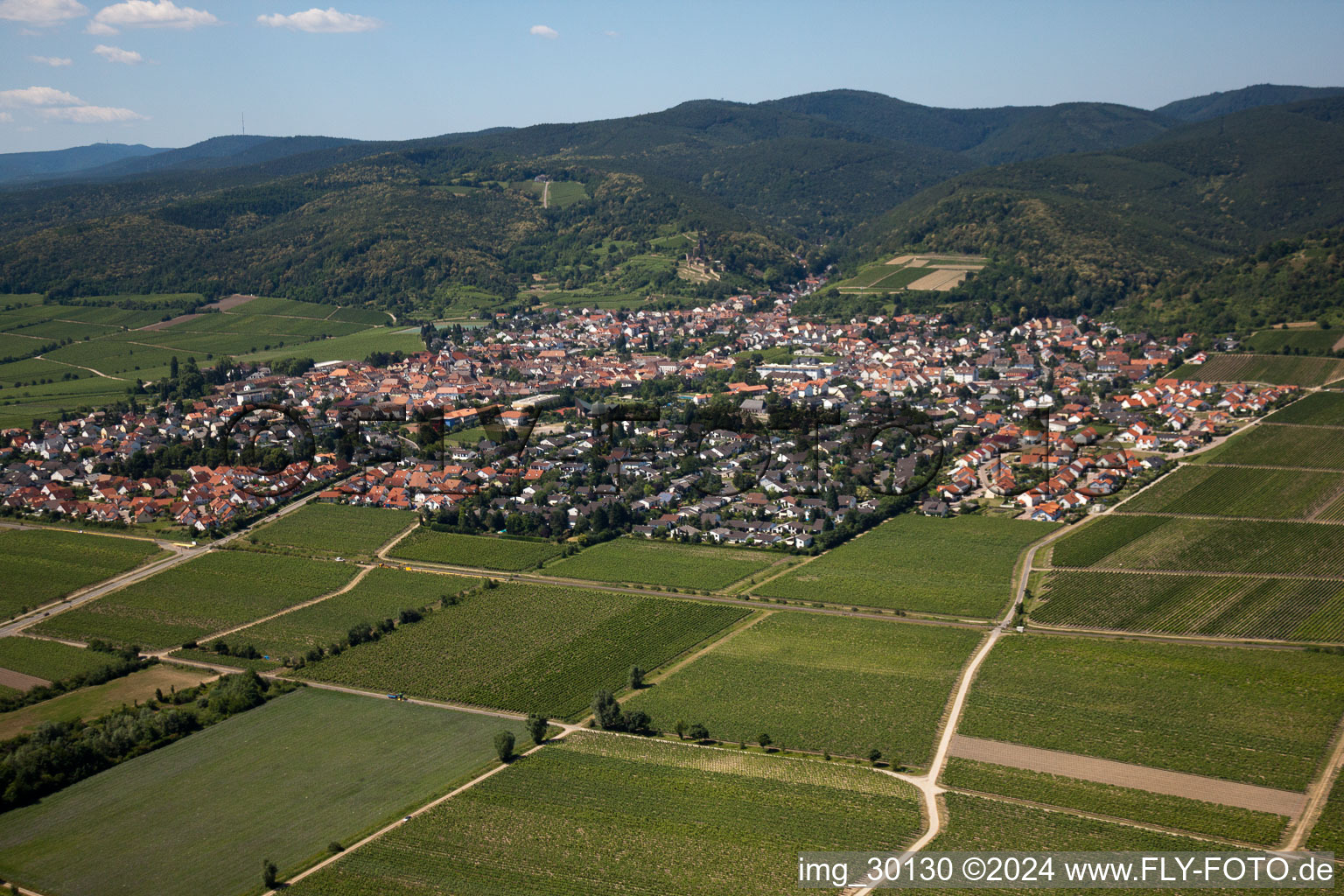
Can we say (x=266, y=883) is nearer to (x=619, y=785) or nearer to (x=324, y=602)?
(x=619, y=785)

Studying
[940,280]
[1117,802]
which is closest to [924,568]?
[1117,802]

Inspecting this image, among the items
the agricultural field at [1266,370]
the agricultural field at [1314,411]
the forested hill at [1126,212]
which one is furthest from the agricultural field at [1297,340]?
the forested hill at [1126,212]

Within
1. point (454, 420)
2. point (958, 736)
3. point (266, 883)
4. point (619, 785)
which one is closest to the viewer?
point (266, 883)

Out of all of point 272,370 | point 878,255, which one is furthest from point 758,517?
point 878,255

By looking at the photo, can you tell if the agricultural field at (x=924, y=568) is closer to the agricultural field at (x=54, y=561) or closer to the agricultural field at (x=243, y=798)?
the agricultural field at (x=243, y=798)

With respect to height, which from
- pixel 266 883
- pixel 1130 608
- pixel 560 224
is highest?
pixel 560 224

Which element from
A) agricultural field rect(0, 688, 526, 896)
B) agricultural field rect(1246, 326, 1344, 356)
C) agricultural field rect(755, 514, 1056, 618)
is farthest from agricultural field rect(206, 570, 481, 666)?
agricultural field rect(1246, 326, 1344, 356)
